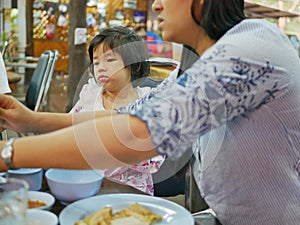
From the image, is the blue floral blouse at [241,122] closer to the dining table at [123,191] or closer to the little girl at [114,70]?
the dining table at [123,191]

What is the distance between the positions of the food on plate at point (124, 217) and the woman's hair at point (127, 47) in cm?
101

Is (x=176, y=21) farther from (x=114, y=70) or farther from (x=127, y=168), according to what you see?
(x=114, y=70)

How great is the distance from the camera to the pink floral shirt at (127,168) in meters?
1.46

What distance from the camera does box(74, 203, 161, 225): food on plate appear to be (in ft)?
2.75

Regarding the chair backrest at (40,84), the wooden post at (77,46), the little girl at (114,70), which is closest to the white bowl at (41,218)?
the little girl at (114,70)

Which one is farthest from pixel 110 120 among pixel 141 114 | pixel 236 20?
pixel 236 20

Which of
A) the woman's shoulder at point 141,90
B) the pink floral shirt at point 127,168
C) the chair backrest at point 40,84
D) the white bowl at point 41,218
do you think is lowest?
the chair backrest at point 40,84

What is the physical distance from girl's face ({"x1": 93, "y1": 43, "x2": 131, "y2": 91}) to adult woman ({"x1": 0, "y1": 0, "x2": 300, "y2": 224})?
0.74 m

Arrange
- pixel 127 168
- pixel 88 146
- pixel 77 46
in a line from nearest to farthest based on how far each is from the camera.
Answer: pixel 88 146
pixel 127 168
pixel 77 46

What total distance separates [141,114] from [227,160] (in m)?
0.32

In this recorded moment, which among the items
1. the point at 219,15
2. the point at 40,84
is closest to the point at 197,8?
the point at 219,15

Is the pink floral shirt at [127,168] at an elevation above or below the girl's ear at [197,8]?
below

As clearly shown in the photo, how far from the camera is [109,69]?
1.78 m

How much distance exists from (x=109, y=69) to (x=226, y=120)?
1.02m
